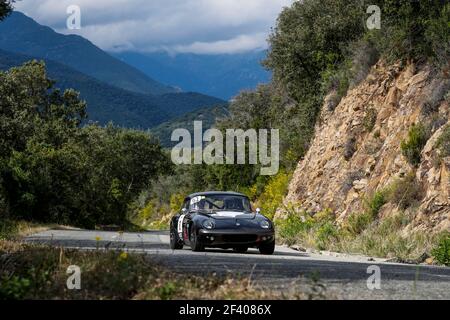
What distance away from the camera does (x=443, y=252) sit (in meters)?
15.4

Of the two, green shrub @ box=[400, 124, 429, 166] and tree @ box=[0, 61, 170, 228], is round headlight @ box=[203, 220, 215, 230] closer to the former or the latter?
green shrub @ box=[400, 124, 429, 166]

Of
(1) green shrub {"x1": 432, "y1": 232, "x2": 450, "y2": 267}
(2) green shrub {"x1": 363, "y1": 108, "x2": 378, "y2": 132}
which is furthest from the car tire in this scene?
(2) green shrub {"x1": 363, "y1": 108, "x2": 378, "y2": 132}

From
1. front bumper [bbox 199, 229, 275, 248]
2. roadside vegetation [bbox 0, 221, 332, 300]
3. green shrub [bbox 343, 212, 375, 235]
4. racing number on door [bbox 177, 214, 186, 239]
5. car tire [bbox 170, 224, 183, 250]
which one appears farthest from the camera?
green shrub [bbox 343, 212, 375, 235]

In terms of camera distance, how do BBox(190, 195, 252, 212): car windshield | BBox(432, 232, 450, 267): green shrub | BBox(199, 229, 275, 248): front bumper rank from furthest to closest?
BBox(190, 195, 252, 212): car windshield < BBox(432, 232, 450, 267): green shrub < BBox(199, 229, 275, 248): front bumper

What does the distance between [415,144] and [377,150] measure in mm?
4201

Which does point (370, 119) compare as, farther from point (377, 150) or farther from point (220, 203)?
point (220, 203)

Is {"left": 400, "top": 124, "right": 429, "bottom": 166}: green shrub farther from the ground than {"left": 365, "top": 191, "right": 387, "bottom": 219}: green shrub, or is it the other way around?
{"left": 400, "top": 124, "right": 429, "bottom": 166}: green shrub

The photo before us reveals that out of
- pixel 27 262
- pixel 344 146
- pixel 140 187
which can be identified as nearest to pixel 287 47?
pixel 344 146

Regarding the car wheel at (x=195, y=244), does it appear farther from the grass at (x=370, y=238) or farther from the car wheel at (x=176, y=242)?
the grass at (x=370, y=238)

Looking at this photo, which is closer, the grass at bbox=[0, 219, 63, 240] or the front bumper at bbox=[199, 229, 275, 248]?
the front bumper at bbox=[199, 229, 275, 248]

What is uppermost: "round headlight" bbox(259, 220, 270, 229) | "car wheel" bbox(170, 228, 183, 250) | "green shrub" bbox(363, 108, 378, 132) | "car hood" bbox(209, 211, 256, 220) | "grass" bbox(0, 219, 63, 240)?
"green shrub" bbox(363, 108, 378, 132)

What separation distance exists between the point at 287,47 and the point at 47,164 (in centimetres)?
1604

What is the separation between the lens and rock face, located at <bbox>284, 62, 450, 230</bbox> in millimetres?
20281

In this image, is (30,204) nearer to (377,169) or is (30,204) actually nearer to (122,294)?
(377,169)
